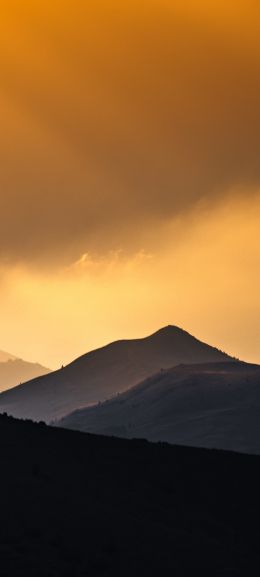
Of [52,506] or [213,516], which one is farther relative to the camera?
[213,516]

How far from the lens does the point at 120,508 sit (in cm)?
5038

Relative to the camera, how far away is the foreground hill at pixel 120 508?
139ft

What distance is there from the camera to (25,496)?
1882 inches

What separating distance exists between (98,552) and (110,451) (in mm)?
16659

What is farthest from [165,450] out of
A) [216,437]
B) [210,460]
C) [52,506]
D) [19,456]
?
[216,437]

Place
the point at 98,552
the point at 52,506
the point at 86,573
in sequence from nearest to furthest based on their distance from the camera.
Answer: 1. the point at 86,573
2. the point at 98,552
3. the point at 52,506

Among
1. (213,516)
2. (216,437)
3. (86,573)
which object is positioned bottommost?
(86,573)

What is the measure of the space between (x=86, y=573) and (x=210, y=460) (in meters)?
23.0

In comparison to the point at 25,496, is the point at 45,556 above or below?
below

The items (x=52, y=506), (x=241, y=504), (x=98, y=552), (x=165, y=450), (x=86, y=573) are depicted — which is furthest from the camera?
(x=165, y=450)

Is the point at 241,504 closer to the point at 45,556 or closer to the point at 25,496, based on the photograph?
the point at 25,496

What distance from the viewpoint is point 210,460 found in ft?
206

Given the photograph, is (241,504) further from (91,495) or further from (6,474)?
(6,474)

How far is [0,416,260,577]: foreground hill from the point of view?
42406 mm
